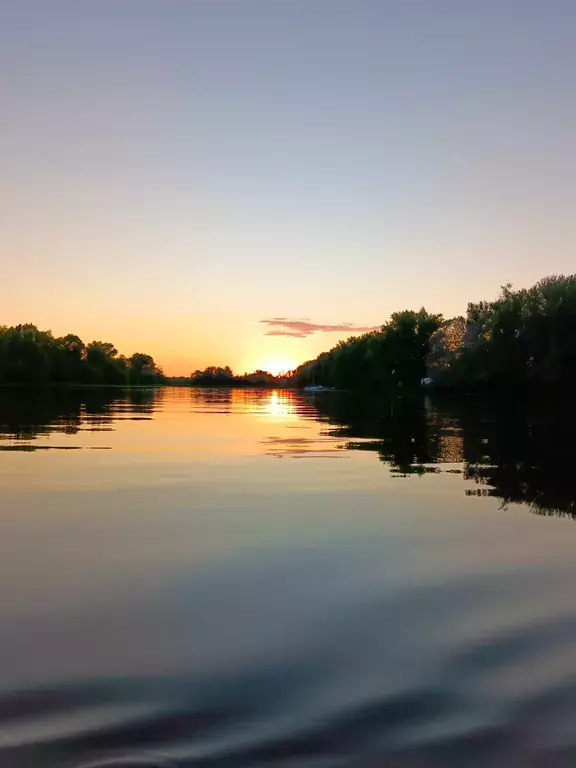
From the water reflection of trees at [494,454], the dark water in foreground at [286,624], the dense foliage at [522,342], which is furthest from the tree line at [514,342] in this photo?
the dark water in foreground at [286,624]

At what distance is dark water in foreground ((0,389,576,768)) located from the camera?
190 inches

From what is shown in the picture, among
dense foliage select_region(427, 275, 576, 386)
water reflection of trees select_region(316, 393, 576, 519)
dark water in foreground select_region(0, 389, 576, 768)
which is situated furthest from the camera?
dense foliage select_region(427, 275, 576, 386)

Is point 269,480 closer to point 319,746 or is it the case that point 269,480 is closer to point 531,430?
point 319,746

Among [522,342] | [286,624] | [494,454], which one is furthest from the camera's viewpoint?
[522,342]

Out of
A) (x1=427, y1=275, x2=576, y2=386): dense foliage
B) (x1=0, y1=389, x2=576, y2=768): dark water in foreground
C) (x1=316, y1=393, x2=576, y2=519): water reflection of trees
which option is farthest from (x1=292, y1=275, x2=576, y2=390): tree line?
(x1=0, y1=389, x2=576, y2=768): dark water in foreground

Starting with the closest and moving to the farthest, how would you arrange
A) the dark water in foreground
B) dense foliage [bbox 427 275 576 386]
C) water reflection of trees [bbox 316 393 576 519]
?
the dark water in foreground < water reflection of trees [bbox 316 393 576 519] < dense foliage [bbox 427 275 576 386]

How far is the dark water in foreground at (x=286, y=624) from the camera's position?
4832 mm

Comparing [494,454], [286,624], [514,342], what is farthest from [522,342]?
[286,624]

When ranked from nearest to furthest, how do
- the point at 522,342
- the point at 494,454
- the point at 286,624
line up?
the point at 286,624
the point at 494,454
the point at 522,342

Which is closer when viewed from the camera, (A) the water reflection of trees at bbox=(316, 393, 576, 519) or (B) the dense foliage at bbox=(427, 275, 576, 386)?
(A) the water reflection of trees at bbox=(316, 393, 576, 519)

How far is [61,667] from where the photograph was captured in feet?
19.8

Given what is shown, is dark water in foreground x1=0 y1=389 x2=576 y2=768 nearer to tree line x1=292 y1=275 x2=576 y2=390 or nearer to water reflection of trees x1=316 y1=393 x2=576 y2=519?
water reflection of trees x1=316 y1=393 x2=576 y2=519

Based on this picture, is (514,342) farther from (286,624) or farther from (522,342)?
(286,624)

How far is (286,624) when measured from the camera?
23.8 feet
